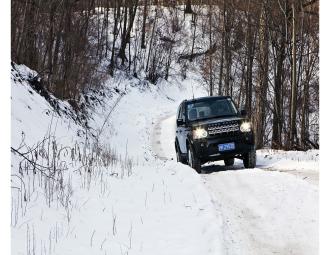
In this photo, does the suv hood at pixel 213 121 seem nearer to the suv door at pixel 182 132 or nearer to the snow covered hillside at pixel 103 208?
the suv door at pixel 182 132

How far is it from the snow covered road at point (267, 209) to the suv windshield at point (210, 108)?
183 centimetres

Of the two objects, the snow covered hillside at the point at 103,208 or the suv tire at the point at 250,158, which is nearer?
the snow covered hillside at the point at 103,208

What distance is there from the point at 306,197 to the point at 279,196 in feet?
1.35

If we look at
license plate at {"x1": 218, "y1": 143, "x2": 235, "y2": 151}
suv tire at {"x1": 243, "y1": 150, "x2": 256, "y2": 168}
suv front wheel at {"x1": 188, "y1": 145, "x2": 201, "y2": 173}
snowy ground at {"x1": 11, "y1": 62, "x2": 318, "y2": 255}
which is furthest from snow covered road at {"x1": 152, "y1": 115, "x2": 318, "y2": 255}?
license plate at {"x1": 218, "y1": 143, "x2": 235, "y2": 151}

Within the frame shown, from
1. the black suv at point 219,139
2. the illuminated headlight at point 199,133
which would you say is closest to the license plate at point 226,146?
the black suv at point 219,139

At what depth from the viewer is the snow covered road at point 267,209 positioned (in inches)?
216

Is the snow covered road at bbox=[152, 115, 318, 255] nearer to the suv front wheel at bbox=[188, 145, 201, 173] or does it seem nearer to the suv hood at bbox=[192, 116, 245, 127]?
the suv front wheel at bbox=[188, 145, 201, 173]

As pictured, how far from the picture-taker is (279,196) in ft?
25.2

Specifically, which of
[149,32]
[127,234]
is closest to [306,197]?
[127,234]

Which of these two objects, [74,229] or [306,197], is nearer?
[74,229]

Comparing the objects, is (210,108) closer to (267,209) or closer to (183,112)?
(183,112)

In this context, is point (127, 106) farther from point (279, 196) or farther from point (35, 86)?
point (279, 196)

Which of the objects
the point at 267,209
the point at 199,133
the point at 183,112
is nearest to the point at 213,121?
the point at 199,133

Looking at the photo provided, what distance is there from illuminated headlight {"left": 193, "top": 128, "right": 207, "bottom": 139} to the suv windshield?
962 mm
